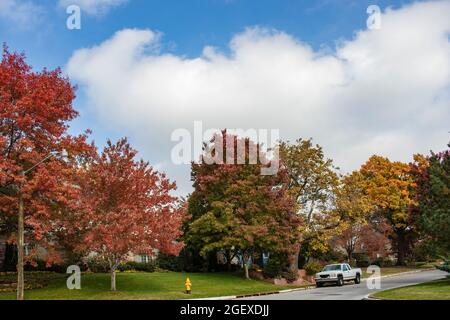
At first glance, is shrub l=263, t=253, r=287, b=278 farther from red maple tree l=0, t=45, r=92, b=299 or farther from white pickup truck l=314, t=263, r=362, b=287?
red maple tree l=0, t=45, r=92, b=299

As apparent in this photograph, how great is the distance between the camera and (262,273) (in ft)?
157

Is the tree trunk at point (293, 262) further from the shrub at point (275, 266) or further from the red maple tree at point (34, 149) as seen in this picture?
the red maple tree at point (34, 149)

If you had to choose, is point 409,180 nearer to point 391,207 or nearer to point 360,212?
point 391,207

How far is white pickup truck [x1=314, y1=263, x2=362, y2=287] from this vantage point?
37.8 meters

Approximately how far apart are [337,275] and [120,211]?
16244 mm

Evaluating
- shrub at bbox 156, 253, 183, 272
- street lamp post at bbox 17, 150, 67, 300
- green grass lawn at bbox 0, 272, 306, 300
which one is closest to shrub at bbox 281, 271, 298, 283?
green grass lawn at bbox 0, 272, 306, 300

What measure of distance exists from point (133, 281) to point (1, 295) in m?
10.1

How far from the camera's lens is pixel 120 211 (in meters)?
31.1

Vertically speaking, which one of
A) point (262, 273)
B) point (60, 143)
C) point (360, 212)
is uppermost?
point (60, 143)

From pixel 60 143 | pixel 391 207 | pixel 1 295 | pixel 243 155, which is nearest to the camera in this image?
pixel 1 295

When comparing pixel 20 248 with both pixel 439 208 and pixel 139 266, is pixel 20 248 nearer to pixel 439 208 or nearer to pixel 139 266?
pixel 139 266

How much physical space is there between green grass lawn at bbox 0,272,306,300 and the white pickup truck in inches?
169
